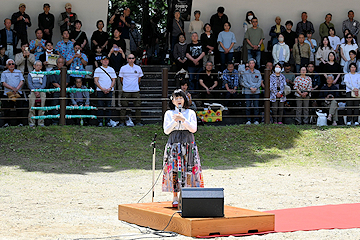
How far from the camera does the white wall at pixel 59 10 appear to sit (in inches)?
590

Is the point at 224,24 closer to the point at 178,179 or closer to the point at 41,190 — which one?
the point at 41,190

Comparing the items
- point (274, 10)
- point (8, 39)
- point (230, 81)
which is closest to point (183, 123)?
point (230, 81)

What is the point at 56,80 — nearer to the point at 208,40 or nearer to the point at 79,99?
the point at 79,99

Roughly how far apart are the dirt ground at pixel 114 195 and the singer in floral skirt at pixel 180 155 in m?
0.81

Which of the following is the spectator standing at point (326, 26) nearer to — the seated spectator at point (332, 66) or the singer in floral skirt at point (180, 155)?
the seated spectator at point (332, 66)

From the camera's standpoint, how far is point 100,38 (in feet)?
47.3

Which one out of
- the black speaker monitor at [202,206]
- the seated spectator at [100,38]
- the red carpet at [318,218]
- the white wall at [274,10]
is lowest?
the red carpet at [318,218]

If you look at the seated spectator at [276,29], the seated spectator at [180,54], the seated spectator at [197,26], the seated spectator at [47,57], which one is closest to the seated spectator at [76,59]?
the seated spectator at [47,57]

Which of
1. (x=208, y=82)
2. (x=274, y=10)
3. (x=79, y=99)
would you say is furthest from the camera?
(x=274, y=10)

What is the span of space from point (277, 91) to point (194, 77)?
Answer: 2.13m

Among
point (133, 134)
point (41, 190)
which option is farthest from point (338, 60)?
point (41, 190)

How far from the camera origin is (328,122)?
47.2 ft

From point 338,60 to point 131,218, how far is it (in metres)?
10.6

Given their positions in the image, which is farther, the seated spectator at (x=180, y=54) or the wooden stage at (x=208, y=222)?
the seated spectator at (x=180, y=54)
